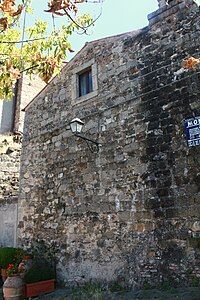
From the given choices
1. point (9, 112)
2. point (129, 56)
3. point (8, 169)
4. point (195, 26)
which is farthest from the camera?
point (9, 112)

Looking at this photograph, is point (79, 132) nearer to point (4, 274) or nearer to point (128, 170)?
point (128, 170)

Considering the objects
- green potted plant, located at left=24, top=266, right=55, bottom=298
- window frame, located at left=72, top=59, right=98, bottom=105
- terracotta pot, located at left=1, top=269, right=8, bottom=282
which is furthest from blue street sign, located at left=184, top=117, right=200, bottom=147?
terracotta pot, located at left=1, top=269, right=8, bottom=282

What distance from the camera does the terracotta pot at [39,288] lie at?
6123 mm

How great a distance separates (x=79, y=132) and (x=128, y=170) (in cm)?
145

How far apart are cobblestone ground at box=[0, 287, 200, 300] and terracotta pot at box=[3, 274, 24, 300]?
0.35 metres

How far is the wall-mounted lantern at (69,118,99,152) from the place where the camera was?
21.3 ft

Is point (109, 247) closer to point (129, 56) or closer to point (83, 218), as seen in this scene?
point (83, 218)

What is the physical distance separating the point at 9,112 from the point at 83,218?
9.08 meters

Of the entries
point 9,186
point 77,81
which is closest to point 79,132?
point 77,81

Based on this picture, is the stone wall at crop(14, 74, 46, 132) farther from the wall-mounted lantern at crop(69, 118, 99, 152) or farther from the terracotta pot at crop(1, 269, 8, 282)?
the terracotta pot at crop(1, 269, 8, 282)

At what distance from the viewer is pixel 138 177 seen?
5859 millimetres

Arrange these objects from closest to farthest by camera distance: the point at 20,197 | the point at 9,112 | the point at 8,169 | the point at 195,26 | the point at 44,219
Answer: the point at 195,26 → the point at 44,219 → the point at 20,197 → the point at 8,169 → the point at 9,112

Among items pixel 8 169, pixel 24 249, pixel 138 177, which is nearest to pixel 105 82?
pixel 138 177

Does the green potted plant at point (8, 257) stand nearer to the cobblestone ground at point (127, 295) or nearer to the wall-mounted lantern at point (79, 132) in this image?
the cobblestone ground at point (127, 295)
